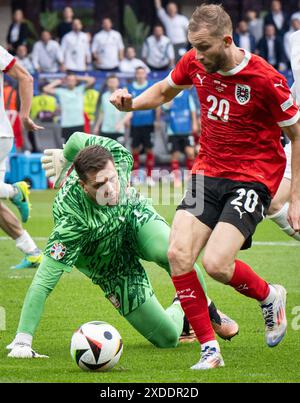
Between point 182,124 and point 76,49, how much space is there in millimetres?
3886

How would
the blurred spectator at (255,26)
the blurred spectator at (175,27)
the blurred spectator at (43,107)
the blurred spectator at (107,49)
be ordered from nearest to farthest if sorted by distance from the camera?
the blurred spectator at (43,107)
the blurred spectator at (107,49)
the blurred spectator at (175,27)
the blurred spectator at (255,26)

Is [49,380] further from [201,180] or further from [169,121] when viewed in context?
[169,121]

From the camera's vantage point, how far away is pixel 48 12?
29609 mm

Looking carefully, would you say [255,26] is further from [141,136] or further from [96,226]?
[96,226]

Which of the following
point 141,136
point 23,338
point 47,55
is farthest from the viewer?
point 47,55

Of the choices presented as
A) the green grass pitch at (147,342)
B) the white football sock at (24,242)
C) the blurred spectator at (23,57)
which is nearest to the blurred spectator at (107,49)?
the blurred spectator at (23,57)

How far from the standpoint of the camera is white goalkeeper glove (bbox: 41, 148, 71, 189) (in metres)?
8.05

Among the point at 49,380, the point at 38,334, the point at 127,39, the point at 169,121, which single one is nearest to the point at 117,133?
the point at 169,121

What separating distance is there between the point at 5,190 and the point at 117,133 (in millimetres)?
11247

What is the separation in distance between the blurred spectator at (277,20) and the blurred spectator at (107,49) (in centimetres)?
372

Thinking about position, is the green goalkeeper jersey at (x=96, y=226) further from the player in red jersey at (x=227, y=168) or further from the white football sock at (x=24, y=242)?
the white football sock at (x=24, y=242)

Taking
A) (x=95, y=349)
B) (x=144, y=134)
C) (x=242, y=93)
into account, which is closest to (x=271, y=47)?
(x=144, y=134)

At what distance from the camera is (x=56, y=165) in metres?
8.11

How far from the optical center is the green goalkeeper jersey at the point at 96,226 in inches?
284
